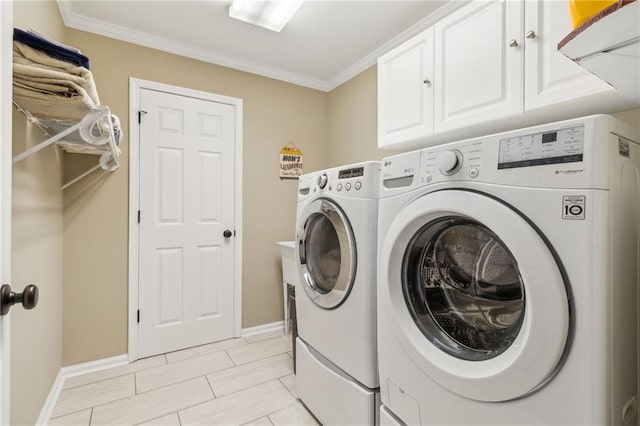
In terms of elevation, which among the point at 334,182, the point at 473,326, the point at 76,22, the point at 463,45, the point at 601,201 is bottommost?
the point at 473,326

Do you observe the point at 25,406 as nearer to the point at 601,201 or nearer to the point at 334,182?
the point at 334,182

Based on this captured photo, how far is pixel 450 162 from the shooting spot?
0.92m

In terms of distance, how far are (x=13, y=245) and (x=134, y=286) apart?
3.83ft

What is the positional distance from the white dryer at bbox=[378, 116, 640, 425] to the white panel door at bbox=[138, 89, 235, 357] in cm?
185

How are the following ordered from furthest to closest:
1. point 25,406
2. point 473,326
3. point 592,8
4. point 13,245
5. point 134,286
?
1. point 134,286
2. point 25,406
3. point 13,245
4. point 473,326
5. point 592,8

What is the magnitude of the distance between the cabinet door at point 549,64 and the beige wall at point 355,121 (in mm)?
1275

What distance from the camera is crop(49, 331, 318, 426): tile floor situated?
1.63 meters

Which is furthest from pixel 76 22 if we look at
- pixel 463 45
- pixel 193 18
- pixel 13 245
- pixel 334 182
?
pixel 463 45

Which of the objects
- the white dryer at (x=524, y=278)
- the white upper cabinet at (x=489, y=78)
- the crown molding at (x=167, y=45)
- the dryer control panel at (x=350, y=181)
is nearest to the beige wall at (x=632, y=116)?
the white upper cabinet at (x=489, y=78)

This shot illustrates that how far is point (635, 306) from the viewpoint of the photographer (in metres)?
0.78

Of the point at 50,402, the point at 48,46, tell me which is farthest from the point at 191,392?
the point at 48,46

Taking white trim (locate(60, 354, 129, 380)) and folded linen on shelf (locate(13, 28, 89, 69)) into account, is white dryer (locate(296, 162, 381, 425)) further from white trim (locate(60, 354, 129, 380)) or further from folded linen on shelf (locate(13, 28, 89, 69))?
white trim (locate(60, 354, 129, 380))

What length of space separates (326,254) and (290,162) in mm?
1529

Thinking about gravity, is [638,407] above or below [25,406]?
above
